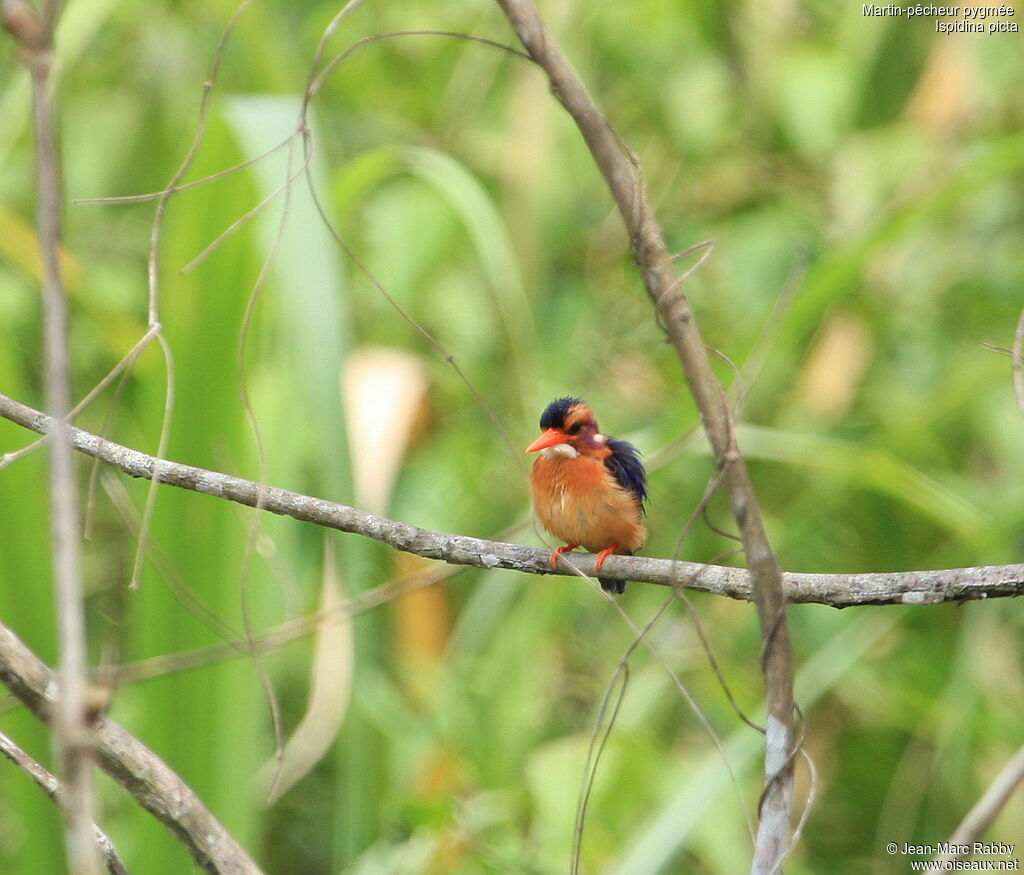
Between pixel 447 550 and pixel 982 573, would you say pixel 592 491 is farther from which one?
pixel 982 573

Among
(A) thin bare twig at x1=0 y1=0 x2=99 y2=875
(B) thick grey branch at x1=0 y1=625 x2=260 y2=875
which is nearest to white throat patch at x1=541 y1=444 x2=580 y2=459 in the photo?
(B) thick grey branch at x1=0 y1=625 x2=260 y2=875

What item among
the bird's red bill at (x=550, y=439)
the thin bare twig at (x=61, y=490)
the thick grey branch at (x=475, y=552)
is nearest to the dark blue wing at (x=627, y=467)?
the bird's red bill at (x=550, y=439)

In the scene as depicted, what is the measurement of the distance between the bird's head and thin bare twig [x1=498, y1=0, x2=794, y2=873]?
5.10 ft

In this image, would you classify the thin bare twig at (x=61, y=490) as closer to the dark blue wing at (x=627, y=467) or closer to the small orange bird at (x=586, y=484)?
the small orange bird at (x=586, y=484)

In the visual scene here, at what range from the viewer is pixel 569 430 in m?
2.71

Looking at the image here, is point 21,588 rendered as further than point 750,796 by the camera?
No

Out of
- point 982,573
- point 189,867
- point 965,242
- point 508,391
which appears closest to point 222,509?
point 189,867

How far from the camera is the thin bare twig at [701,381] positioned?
1071 mm

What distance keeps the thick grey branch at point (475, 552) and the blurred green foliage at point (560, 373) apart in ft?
1.98

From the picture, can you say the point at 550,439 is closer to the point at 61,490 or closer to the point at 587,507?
the point at 587,507

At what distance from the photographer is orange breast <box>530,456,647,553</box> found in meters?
2.52

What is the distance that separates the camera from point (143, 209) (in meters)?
4.50

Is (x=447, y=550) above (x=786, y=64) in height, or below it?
below

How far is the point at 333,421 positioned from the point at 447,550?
615mm
